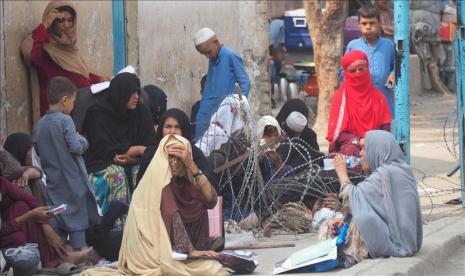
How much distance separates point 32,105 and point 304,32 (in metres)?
14.4

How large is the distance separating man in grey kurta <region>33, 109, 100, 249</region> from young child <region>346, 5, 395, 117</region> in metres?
3.37

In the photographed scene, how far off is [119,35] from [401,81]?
10.1 ft

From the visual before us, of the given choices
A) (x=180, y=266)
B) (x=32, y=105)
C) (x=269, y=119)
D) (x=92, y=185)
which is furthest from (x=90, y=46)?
(x=180, y=266)

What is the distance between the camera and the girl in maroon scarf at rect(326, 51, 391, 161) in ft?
31.5

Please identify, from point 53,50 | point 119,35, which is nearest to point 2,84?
point 53,50

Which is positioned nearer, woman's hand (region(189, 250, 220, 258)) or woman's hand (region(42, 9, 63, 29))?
woman's hand (region(189, 250, 220, 258))

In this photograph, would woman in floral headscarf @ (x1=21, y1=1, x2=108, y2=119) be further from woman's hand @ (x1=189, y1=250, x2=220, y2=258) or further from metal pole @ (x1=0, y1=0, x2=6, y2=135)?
woman's hand @ (x1=189, y1=250, x2=220, y2=258)

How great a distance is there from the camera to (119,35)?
1130 cm

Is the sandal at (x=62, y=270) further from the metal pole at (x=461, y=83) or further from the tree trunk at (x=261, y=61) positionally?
the tree trunk at (x=261, y=61)

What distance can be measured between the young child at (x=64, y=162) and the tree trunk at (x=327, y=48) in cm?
970

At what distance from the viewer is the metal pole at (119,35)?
1115 cm

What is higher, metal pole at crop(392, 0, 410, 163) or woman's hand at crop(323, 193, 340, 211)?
metal pole at crop(392, 0, 410, 163)

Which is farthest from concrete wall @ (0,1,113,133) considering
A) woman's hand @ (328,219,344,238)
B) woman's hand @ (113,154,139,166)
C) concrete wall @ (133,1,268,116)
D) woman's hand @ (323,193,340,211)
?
woman's hand @ (328,219,344,238)

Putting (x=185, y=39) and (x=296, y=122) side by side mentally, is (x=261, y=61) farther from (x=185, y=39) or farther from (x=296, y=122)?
(x=296, y=122)
